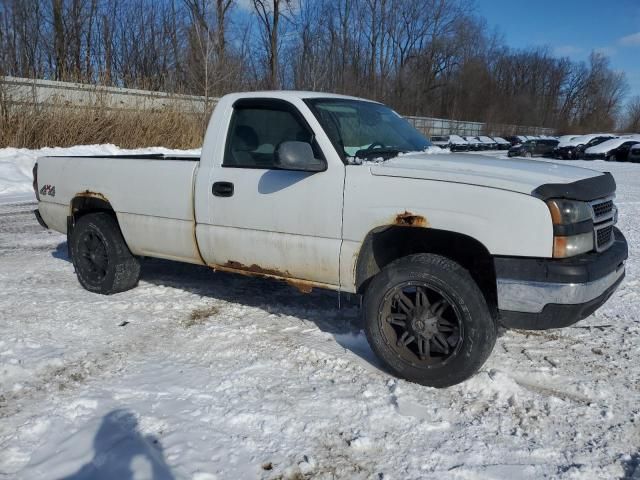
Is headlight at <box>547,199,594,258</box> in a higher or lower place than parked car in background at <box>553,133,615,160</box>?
lower

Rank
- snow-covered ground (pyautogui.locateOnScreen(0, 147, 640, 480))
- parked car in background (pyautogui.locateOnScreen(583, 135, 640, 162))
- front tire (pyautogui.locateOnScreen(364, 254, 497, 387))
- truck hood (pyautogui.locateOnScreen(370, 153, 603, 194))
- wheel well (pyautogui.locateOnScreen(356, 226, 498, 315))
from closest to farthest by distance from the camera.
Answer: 1. snow-covered ground (pyautogui.locateOnScreen(0, 147, 640, 480))
2. truck hood (pyautogui.locateOnScreen(370, 153, 603, 194))
3. front tire (pyautogui.locateOnScreen(364, 254, 497, 387))
4. wheel well (pyautogui.locateOnScreen(356, 226, 498, 315))
5. parked car in background (pyautogui.locateOnScreen(583, 135, 640, 162))

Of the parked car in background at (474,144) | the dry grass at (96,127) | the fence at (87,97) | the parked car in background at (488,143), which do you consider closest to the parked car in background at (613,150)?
the parked car in background at (474,144)

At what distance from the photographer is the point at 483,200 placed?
123 inches

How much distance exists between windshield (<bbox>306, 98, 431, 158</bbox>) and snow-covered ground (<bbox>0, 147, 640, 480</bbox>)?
1.47 meters

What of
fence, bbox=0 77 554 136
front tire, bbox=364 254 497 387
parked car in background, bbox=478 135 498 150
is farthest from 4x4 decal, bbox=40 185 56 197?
parked car in background, bbox=478 135 498 150

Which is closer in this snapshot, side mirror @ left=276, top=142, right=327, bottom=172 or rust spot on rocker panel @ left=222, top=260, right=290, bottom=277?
side mirror @ left=276, top=142, right=327, bottom=172

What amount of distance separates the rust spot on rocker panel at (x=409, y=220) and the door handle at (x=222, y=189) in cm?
137

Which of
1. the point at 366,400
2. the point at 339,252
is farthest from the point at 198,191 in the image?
the point at 366,400

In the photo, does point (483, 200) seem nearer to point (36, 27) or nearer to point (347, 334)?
point (347, 334)

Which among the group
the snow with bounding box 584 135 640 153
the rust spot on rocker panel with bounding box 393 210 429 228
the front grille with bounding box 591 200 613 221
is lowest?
the rust spot on rocker panel with bounding box 393 210 429 228

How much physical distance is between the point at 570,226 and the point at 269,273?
2.10m

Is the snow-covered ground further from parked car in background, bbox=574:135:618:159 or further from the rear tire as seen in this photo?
parked car in background, bbox=574:135:618:159

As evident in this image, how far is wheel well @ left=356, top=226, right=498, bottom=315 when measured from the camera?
3.52 meters

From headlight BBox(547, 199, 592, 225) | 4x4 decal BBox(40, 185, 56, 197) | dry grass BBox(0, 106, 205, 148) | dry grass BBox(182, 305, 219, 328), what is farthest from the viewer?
dry grass BBox(0, 106, 205, 148)
